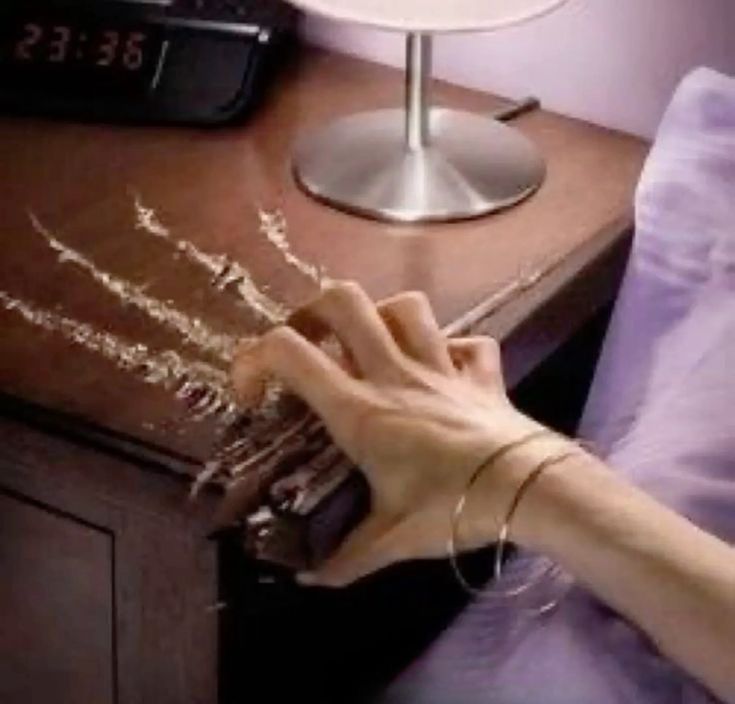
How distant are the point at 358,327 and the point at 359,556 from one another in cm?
11

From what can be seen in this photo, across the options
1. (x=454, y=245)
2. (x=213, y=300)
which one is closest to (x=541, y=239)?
(x=454, y=245)

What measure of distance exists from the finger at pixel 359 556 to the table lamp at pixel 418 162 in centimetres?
27

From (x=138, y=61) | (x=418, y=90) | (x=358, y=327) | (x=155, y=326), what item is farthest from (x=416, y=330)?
(x=138, y=61)

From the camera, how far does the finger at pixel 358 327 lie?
83 cm

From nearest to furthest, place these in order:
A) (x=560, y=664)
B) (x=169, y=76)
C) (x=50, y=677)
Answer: (x=560, y=664) → (x=50, y=677) → (x=169, y=76)

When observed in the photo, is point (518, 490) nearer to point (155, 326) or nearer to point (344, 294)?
point (344, 294)

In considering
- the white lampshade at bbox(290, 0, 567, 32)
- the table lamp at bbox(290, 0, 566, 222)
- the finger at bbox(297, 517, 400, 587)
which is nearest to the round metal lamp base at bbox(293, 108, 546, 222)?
the table lamp at bbox(290, 0, 566, 222)

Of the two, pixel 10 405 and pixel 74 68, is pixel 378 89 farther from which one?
pixel 10 405

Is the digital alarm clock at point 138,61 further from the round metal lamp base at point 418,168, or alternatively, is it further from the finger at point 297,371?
the finger at point 297,371

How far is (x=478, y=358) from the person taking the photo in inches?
34.0

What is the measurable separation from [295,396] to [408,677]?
0.48ft

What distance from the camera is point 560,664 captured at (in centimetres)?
81

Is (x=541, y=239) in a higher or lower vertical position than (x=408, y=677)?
higher

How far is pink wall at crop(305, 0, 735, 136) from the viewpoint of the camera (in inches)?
44.9
